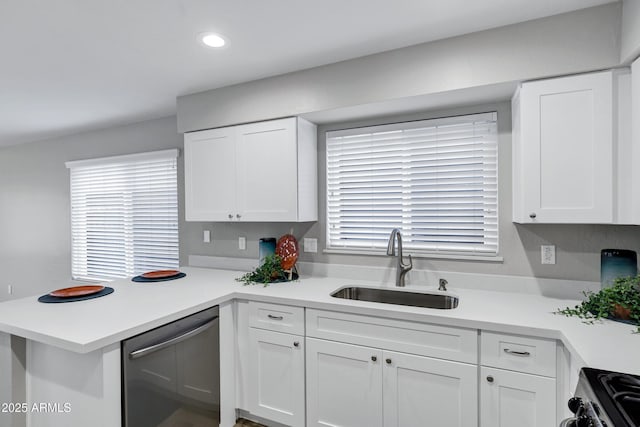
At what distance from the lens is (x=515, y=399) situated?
1522 millimetres

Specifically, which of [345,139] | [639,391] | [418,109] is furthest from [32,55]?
[639,391]

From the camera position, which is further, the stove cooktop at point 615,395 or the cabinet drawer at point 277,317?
the cabinet drawer at point 277,317

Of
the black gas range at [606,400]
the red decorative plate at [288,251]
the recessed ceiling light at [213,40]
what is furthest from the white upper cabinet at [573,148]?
the recessed ceiling light at [213,40]

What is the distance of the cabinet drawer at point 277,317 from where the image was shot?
6.59 ft

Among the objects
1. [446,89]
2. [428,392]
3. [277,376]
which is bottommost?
[277,376]

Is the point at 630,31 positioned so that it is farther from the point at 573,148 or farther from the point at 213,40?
the point at 213,40

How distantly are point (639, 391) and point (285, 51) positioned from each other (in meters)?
2.22

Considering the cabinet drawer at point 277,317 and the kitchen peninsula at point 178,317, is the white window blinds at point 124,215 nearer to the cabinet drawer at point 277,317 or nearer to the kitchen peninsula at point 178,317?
the kitchen peninsula at point 178,317

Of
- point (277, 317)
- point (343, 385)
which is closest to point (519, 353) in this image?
point (343, 385)

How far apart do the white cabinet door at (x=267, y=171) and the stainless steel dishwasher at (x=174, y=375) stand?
2.69 ft

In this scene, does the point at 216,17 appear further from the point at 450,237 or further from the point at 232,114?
the point at 450,237

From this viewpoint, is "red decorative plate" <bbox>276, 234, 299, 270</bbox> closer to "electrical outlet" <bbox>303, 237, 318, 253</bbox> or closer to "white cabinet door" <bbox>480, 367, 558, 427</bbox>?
"electrical outlet" <bbox>303, 237, 318, 253</bbox>

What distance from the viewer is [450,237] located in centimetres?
231

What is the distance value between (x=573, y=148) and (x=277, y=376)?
6.82ft
